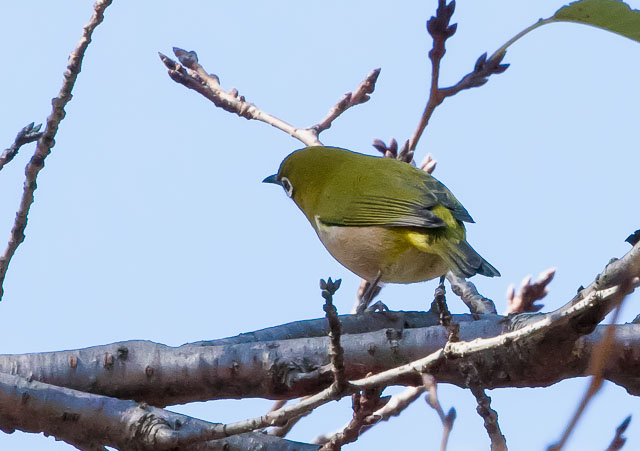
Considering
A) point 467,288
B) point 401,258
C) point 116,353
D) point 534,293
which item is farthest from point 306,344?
point 534,293

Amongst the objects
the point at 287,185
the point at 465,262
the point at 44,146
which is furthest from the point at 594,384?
the point at 287,185

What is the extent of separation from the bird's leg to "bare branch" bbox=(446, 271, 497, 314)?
0.48 meters

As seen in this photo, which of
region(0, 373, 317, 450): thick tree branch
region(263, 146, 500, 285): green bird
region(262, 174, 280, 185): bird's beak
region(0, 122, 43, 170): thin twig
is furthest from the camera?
region(262, 174, 280, 185): bird's beak

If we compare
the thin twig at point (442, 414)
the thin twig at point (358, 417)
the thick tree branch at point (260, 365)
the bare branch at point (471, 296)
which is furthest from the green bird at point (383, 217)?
the thin twig at point (442, 414)

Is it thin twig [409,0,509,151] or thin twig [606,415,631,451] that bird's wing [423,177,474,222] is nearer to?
thin twig [409,0,509,151]

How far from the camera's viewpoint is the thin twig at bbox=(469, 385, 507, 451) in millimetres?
1506

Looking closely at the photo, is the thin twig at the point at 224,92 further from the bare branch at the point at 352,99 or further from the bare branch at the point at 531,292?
the bare branch at the point at 531,292

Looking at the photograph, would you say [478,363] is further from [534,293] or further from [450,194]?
[450,194]

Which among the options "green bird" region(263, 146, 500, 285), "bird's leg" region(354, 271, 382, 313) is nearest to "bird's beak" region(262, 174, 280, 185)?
"green bird" region(263, 146, 500, 285)

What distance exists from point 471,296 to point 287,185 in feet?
9.41

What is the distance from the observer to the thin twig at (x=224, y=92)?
5391 mm

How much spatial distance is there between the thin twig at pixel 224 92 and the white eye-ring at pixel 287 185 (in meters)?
1.53

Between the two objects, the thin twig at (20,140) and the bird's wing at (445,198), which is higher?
the bird's wing at (445,198)

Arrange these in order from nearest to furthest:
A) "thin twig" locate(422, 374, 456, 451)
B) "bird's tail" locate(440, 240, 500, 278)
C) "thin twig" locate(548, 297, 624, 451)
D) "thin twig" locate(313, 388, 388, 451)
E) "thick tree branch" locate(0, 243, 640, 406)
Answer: "thin twig" locate(548, 297, 624, 451), "thin twig" locate(422, 374, 456, 451), "thin twig" locate(313, 388, 388, 451), "thick tree branch" locate(0, 243, 640, 406), "bird's tail" locate(440, 240, 500, 278)
